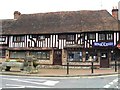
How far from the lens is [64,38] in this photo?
32094 mm

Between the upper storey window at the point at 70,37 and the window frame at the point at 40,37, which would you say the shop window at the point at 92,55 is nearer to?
the upper storey window at the point at 70,37

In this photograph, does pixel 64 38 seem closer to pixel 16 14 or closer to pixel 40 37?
pixel 40 37

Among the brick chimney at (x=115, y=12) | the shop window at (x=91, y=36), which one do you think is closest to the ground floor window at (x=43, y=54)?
the shop window at (x=91, y=36)

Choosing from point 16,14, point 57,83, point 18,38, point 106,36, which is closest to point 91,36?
point 106,36

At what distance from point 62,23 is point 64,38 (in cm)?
228

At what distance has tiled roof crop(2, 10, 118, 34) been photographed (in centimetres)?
3153

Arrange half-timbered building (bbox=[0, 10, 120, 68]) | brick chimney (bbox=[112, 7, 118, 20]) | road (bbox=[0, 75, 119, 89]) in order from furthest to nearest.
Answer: brick chimney (bbox=[112, 7, 118, 20]), half-timbered building (bbox=[0, 10, 120, 68]), road (bbox=[0, 75, 119, 89])

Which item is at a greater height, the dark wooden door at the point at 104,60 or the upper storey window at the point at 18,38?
the upper storey window at the point at 18,38

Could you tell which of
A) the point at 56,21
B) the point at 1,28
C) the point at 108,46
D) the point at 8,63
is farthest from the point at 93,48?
the point at 1,28

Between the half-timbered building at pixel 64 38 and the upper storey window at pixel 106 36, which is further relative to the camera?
the half-timbered building at pixel 64 38

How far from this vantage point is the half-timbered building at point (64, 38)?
101 feet

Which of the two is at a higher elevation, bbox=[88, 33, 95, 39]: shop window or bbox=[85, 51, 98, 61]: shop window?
bbox=[88, 33, 95, 39]: shop window

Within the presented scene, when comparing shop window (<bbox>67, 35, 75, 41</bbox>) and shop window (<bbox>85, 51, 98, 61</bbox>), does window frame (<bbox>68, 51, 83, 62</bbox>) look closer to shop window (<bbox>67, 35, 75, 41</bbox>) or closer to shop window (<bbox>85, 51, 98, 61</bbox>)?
shop window (<bbox>85, 51, 98, 61</bbox>)

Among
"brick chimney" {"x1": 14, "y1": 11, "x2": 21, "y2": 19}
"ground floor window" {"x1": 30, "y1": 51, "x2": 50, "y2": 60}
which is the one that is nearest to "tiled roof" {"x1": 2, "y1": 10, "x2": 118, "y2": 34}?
"brick chimney" {"x1": 14, "y1": 11, "x2": 21, "y2": 19}
